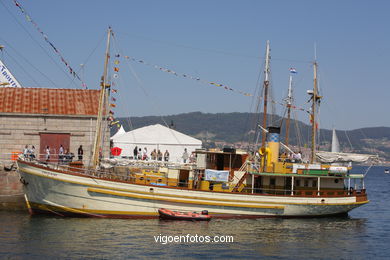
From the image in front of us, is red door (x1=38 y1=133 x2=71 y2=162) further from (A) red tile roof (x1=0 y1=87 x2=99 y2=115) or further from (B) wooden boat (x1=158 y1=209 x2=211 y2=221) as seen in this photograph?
(B) wooden boat (x1=158 y1=209 x2=211 y2=221)

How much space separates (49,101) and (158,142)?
426 inches

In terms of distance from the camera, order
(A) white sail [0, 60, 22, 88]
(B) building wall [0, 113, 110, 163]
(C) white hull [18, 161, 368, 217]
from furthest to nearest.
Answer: (A) white sail [0, 60, 22, 88]
(B) building wall [0, 113, 110, 163]
(C) white hull [18, 161, 368, 217]

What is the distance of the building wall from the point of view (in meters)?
40.7

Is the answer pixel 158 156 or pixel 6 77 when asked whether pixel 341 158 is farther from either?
pixel 6 77

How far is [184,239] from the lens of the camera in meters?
26.5

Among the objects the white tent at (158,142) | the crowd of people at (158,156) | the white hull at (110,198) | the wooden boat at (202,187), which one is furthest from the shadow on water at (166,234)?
the white tent at (158,142)

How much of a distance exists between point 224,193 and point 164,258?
1041 cm

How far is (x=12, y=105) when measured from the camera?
138ft

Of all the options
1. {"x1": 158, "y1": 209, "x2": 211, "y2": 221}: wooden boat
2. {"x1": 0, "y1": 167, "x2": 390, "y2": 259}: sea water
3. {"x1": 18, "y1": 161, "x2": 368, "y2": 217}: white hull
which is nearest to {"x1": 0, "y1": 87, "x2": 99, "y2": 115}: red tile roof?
{"x1": 18, "y1": 161, "x2": 368, "y2": 217}: white hull

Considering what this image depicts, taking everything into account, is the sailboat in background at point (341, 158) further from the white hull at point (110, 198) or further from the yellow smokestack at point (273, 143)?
the white hull at point (110, 198)

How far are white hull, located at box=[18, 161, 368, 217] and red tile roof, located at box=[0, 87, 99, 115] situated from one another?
10505 mm

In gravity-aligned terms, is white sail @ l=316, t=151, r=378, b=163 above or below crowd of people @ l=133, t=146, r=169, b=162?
above

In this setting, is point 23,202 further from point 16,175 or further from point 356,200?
point 356,200

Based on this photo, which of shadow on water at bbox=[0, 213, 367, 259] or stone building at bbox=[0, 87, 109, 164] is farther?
stone building at bbox=[0, 87, 109, 164]
